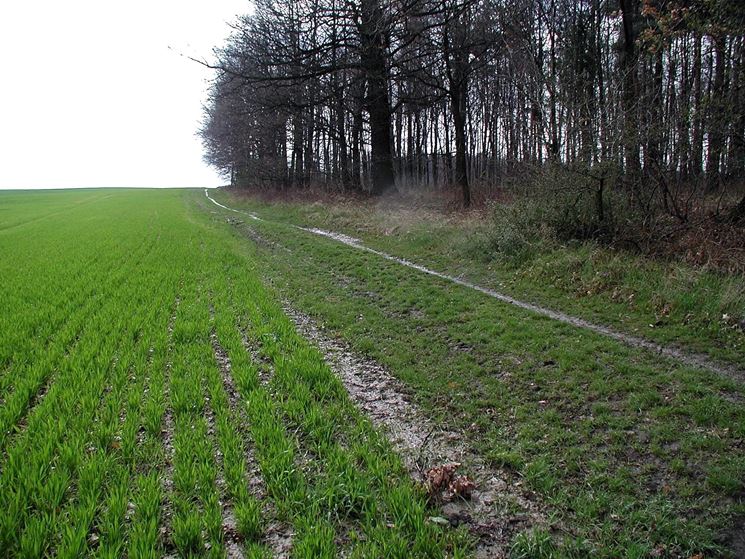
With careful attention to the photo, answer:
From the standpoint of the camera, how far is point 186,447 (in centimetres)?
351

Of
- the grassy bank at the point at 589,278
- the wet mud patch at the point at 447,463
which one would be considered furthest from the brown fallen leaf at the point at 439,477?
the grassy bank at the point at 589,278

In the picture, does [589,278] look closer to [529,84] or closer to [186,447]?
[529,84]

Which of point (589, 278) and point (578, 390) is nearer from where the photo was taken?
point (578, 390)

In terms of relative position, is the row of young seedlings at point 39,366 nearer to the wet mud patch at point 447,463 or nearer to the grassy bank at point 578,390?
the wet mud patch at point 447,463

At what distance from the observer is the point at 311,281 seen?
33.5ft

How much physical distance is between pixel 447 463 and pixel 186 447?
6.95 ft

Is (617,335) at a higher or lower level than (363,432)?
higher

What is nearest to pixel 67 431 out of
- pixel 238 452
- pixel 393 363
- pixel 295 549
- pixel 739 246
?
pixel 238 452

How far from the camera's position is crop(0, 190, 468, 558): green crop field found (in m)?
2.66

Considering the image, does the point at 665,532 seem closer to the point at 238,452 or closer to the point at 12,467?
the point at 238,452

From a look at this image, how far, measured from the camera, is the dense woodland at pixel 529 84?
891 cm

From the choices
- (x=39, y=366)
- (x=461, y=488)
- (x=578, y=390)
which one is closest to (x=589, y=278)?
(x=578, y=390)

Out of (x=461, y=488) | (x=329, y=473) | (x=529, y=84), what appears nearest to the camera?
(x=461, y=488)

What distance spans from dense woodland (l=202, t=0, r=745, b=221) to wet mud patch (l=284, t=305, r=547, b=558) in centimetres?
749
